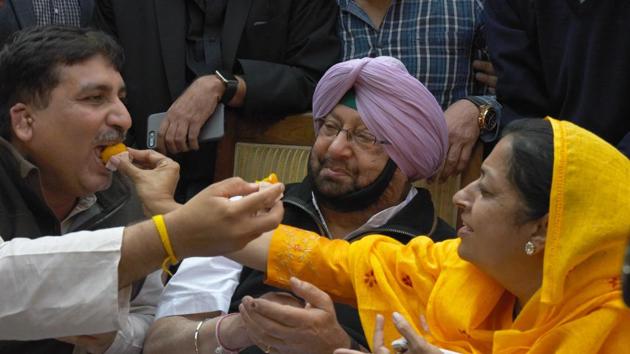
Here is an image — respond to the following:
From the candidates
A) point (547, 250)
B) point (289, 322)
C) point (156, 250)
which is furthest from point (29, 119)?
point (547, 250)

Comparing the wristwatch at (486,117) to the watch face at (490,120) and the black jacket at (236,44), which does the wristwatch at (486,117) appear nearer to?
the watch face at (490,120)

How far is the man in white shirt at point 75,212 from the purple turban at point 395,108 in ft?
2.26

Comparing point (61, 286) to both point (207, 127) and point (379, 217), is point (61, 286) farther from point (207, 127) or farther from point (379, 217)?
point (207, 127)

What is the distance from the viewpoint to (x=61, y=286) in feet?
8.27

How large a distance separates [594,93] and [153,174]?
1430mm

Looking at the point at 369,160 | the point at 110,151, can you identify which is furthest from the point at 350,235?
the point at 110,151

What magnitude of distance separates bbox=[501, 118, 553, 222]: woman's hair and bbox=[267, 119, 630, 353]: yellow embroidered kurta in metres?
0.06

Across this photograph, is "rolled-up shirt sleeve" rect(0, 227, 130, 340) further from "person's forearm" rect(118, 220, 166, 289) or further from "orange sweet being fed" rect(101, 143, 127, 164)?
"orange sweet being fed" rect(101, 143, 127, 164)

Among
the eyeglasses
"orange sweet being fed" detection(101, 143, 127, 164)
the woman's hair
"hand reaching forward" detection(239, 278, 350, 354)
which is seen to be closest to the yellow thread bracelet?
"hand reaching forward" detection(239, 278, 350, 354)

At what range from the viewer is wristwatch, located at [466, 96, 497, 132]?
3682 mm

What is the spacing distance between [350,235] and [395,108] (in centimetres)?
43

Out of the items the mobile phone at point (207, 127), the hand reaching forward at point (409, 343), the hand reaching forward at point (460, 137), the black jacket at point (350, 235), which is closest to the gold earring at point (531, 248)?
the hand reaching forward at point (409, 343)

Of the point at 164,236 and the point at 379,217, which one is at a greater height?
the point at 164,236

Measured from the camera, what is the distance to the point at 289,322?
104 inches
